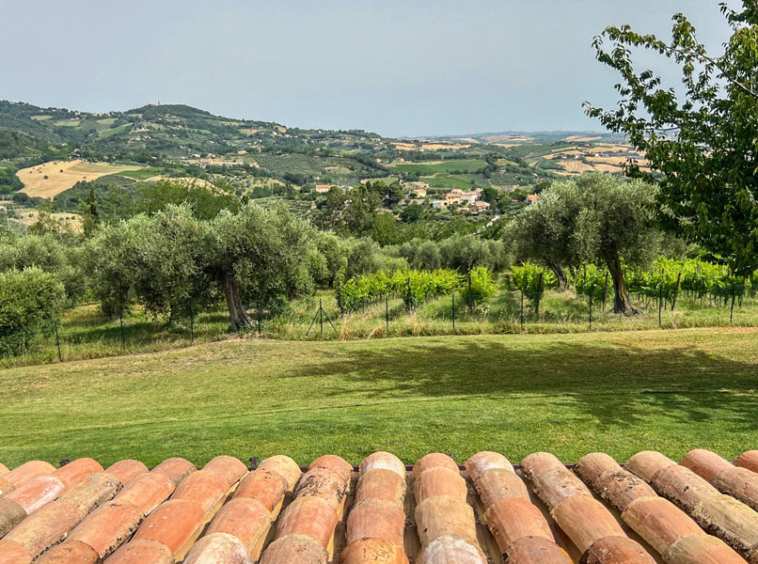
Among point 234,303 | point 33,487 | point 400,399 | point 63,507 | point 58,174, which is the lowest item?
point 234,303

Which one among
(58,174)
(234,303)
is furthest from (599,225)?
(58,174)

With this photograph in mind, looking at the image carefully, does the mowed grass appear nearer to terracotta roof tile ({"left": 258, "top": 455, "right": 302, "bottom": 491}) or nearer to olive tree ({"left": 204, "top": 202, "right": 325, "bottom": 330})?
olive tree ({"left": 204, "top": 202, "right": 325, "bottom": 330})

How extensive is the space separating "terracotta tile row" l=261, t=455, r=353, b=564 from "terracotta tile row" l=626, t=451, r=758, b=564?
2113mm

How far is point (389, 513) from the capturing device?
2.89 m

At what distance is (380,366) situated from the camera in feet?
47.3

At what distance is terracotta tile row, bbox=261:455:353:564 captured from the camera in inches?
95.4

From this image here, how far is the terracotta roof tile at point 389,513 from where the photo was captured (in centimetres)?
248

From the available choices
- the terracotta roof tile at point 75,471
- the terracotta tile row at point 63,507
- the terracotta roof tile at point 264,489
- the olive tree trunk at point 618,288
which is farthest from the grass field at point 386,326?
the terracotta roof tile at point 264,489

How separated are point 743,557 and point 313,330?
18529 mm

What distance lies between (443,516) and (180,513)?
1524 millimetres

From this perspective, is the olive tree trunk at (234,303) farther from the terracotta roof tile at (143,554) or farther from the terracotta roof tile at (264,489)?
the terracotta roof tile at (143,554)

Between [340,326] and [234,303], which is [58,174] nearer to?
[234,303]

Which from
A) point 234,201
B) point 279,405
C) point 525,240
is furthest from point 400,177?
point 279,405

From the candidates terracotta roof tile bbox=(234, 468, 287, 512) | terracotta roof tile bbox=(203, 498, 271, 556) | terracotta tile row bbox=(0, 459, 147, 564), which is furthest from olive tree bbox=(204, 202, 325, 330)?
terracotta roof tile bbox=(203, 498, 271, 556)
